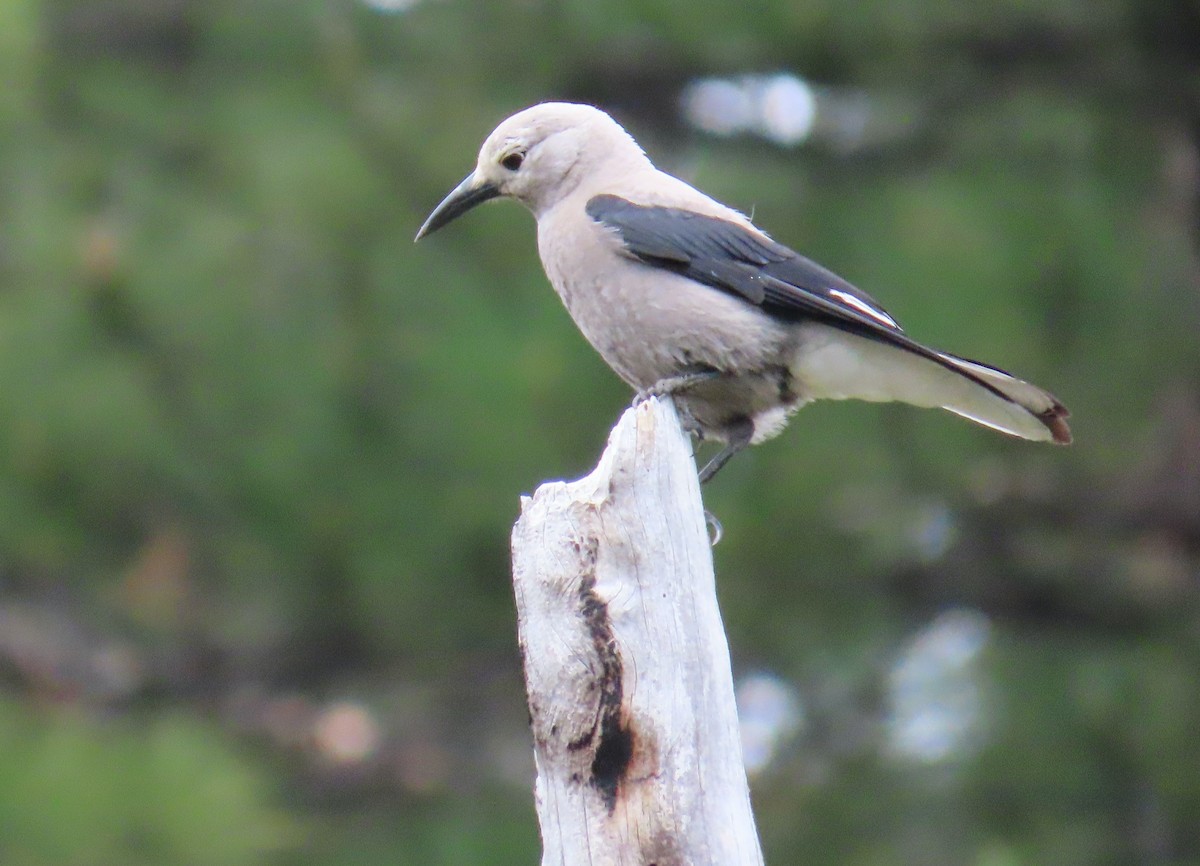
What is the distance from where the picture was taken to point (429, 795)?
548cm

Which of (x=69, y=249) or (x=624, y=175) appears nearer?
(x=624, y=175)

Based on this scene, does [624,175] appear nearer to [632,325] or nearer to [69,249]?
[632,325]

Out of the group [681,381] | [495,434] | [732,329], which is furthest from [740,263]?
[495,434]

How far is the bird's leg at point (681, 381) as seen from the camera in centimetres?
315

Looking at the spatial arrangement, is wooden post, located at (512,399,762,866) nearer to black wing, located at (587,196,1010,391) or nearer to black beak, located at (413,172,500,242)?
black wing, located at (587,196,1010,391)

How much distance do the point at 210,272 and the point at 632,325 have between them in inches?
71.5

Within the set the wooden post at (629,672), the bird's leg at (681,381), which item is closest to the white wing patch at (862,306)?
the bird's leg at (681,381)

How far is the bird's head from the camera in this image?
11.8ft

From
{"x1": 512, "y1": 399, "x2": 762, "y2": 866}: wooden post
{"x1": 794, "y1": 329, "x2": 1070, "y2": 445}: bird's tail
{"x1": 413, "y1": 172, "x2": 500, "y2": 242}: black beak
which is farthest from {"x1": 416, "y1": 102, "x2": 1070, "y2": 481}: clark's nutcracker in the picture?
{"x1": 512, "y1": 399, "x2": 762, "y2": 866}: wooden post

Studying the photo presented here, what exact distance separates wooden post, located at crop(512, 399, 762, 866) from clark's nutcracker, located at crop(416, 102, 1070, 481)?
2.53 feet

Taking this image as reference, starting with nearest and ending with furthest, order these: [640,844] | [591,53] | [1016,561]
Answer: [640,844] < [591,53] < [1016,561]

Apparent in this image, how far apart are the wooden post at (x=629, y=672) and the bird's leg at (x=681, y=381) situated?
0.71 meters

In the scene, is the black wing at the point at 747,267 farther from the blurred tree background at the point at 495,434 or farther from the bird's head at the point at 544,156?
the blurred tree background at the point at 495,434

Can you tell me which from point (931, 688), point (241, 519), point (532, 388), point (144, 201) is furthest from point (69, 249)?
point (931, 688)
